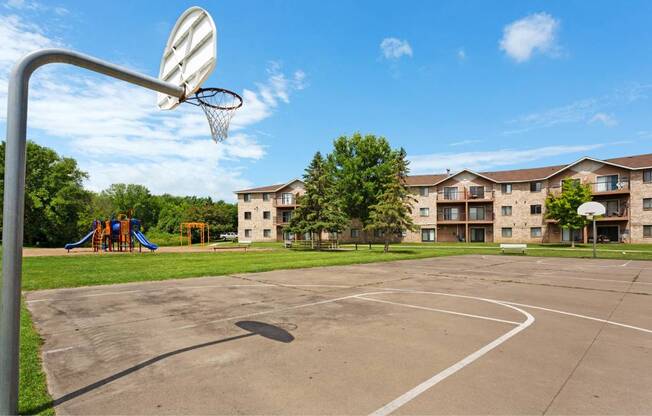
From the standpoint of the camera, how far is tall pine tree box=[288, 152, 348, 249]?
3878 centimetres

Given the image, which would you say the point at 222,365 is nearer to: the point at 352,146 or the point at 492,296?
the point at 492,296

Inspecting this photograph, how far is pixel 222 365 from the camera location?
5.46 m

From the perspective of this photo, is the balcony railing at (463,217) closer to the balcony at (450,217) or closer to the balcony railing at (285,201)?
the balcony at (450,217)

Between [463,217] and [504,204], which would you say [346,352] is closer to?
[504,204]

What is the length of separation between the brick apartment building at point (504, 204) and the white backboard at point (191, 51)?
120 ft

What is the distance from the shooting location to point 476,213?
182 ft

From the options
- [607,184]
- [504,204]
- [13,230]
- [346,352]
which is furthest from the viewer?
[504,204]

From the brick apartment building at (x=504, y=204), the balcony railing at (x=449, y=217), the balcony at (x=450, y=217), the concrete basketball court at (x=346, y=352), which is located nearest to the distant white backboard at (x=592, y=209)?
the brick apartment building at (x=504, y=204)

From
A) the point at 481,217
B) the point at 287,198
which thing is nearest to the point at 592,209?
the point at 481,217

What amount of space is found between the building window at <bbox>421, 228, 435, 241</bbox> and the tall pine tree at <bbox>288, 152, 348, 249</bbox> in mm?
21974

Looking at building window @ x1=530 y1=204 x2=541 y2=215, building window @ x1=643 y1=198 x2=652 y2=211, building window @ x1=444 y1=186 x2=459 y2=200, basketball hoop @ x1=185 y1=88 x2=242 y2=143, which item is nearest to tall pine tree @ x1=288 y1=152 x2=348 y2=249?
building window @ x1=444 y1=186 x2=459 y2=200

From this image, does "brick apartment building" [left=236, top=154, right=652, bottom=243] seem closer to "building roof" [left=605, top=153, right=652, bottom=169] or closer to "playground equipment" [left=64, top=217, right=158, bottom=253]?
"building roof" [left=605, top=153, right=652, bottom=169]

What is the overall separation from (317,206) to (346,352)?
33617mm

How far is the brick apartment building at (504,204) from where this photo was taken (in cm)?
4447
